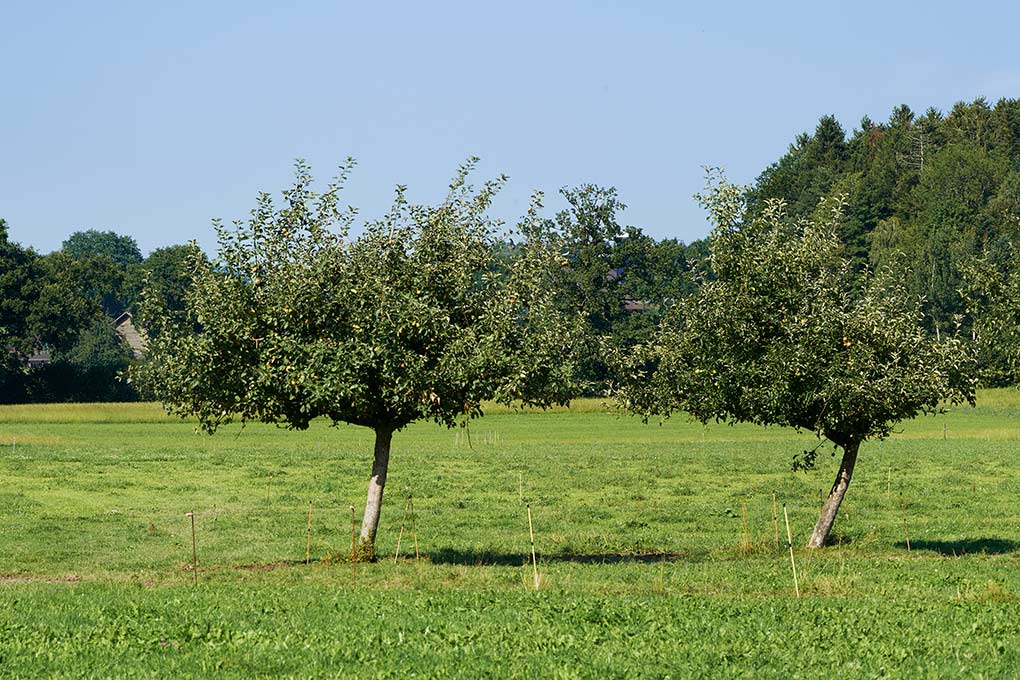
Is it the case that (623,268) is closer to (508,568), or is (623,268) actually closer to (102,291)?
(102,291)

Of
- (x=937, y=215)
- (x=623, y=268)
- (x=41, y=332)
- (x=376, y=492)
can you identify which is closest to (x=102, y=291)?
(x=41, y=332)

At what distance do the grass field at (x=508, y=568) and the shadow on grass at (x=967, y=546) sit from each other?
17 centimetres

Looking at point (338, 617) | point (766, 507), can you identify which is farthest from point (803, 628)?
point (766, 507)

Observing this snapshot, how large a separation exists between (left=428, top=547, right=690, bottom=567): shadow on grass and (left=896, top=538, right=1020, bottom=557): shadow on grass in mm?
6386

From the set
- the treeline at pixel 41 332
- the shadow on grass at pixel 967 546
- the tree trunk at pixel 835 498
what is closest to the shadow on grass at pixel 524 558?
the tree trunk at pixel 835 498

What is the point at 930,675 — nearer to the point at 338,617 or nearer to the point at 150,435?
the point at 338,617

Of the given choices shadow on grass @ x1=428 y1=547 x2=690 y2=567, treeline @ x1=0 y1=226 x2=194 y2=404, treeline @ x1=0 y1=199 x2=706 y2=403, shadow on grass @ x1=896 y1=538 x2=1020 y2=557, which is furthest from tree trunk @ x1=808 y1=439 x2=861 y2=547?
treeline @ x1=0 y1=226 x2=194 y2=404

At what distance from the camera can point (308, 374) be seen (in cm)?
2920

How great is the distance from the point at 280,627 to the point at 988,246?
14928 centimetres

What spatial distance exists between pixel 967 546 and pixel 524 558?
11.7 metres

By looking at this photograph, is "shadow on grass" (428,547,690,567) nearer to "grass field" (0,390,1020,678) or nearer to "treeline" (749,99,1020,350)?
"grass field" (0,390,1020,678)

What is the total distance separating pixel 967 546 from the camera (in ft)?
120

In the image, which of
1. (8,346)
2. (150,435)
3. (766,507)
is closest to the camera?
(766,507)

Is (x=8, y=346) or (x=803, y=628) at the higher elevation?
(x=8, y=346)
